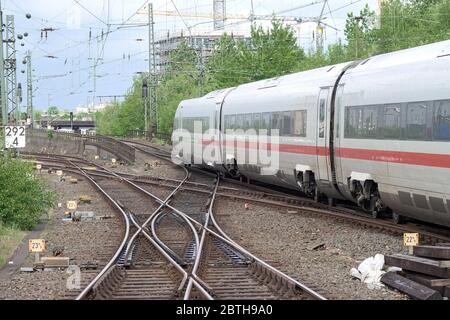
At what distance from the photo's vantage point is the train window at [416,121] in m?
12.6

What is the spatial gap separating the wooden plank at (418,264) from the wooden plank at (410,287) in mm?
191

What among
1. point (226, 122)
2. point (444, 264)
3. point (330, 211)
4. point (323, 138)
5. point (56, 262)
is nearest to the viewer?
point (444, 264)

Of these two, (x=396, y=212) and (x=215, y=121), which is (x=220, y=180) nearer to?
(x=215, y=121)

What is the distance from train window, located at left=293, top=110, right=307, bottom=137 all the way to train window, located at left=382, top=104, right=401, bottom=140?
172 inches

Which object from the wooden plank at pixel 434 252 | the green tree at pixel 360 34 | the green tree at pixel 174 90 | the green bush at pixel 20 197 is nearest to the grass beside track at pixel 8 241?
the green bush at pixel 20 197

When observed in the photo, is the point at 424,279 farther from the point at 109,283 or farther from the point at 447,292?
the point at 109,283

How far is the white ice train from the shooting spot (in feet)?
40.6

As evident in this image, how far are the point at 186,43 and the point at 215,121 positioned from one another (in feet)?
258

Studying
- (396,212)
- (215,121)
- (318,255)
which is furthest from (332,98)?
(215,121)

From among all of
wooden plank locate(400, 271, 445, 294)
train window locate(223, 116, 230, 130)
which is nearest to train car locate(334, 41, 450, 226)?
wooden plank locate(400, 271, 445, 294)

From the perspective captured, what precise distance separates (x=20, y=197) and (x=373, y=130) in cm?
834

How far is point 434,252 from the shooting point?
374 inches

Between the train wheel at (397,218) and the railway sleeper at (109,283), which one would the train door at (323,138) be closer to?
the train wheel at (397,218)

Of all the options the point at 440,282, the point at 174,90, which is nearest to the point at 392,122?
the point at 440,282
